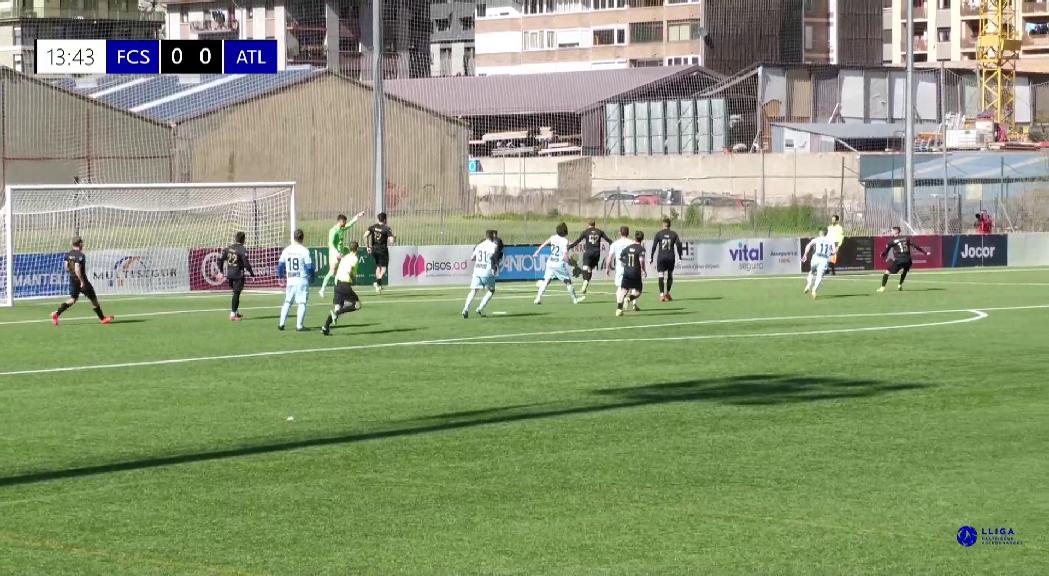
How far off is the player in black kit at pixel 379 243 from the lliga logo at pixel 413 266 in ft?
9.09

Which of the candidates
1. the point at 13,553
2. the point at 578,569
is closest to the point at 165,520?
the point at 13,553

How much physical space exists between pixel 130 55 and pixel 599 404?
3520 centimetres

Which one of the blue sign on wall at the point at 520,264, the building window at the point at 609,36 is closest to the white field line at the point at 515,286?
the blue sign on wall at the point at 520,264

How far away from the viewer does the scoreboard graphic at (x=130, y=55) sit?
44188 mm

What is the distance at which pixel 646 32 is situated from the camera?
10431 centimetres

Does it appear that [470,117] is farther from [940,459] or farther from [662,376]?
[940,459]

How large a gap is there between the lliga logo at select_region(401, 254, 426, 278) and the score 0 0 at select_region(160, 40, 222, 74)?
7.52m

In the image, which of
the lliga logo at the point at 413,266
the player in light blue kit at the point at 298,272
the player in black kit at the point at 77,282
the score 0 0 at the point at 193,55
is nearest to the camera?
the player in light blue kit at the point at 298,272

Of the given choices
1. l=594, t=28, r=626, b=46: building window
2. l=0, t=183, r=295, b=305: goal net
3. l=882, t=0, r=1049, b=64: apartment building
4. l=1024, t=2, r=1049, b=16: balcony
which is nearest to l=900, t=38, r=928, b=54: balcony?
l=882, t=0, r=1049, b=64: apartment building

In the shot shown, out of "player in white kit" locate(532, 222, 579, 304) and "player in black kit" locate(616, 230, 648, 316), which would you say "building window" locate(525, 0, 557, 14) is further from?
"player in black kit" locate(616, 230, 648, 316)

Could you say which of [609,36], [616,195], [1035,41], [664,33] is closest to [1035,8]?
[1035,41]

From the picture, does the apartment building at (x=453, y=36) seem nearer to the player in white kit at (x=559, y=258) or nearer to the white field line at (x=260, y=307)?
the white field line at (x=260, y=307)

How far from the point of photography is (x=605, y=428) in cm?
1666

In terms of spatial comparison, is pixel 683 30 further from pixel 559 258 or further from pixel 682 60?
pixel 559 258
